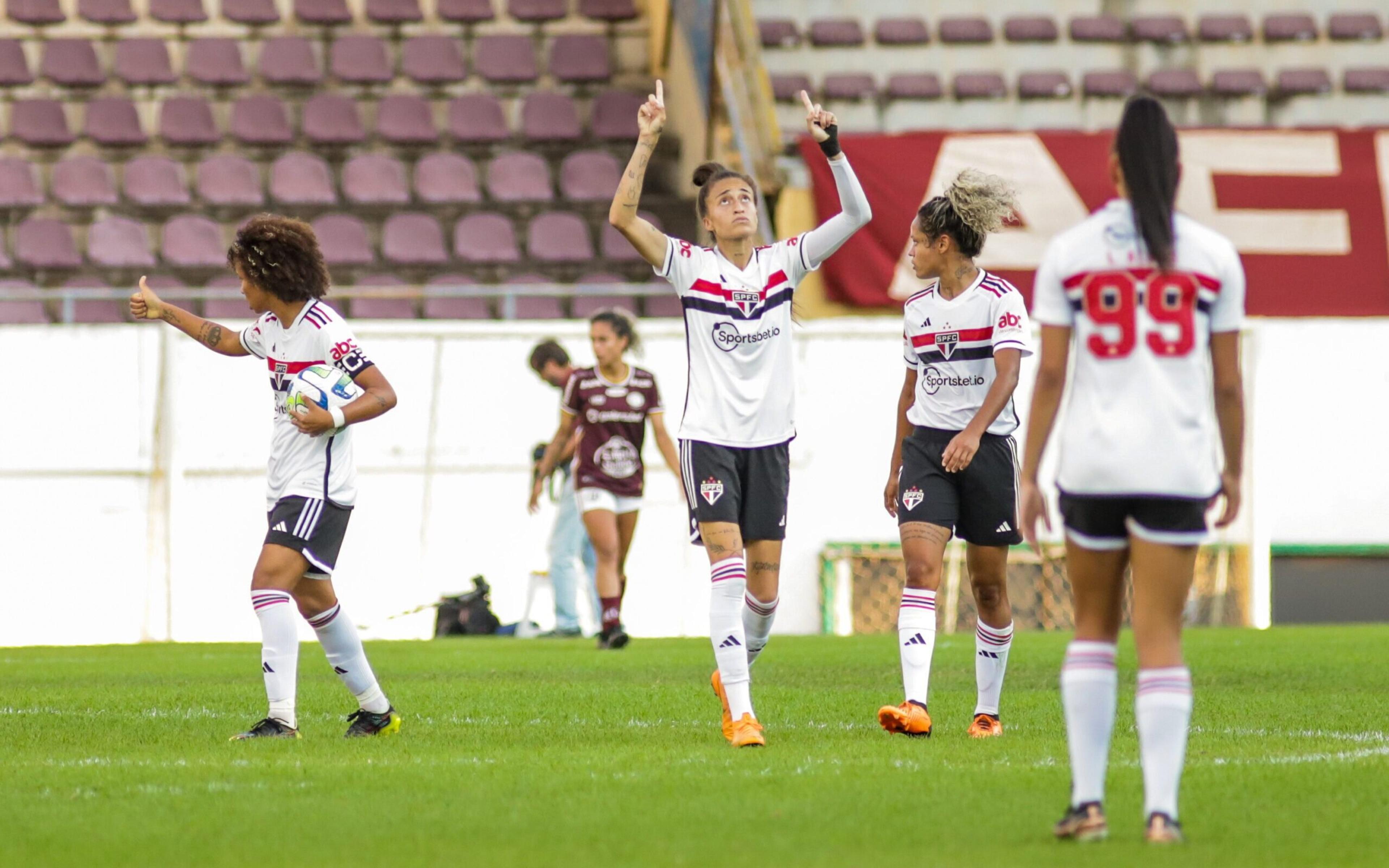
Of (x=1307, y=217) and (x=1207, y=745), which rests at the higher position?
(x=1307, y=217)

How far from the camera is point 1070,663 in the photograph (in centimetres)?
454

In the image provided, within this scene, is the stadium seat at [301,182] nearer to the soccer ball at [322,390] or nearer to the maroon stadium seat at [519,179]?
the maroon stadium seat at [519,179]

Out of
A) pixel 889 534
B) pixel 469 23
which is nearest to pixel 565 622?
pixel 889 534

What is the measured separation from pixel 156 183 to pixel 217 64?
2.32 meters

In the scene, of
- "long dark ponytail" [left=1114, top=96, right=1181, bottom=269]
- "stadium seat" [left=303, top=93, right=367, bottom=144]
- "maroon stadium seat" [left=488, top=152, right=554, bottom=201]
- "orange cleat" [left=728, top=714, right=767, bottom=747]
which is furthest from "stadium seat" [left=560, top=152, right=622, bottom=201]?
"long dark ponytail" [left=1114, top=96, right=1181, bottom=269]

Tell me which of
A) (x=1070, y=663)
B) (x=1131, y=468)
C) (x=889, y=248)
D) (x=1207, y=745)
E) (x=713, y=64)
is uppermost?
(x=713, y=64)

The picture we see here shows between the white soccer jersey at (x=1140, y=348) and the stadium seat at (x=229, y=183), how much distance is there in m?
17.6

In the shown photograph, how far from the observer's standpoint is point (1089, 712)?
176 inches

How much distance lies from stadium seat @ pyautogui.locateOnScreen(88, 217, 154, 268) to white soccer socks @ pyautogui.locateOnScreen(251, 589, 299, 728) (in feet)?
46.0

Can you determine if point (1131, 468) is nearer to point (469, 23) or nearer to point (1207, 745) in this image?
point (1207, 745)

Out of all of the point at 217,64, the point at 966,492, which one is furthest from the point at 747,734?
the point at 217,64

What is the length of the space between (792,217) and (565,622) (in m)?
5.15

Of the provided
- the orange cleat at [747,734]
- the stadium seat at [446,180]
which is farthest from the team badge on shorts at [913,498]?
the stadium seat at [446,180]

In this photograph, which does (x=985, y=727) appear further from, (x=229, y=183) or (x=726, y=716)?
(x=229, y=183)
